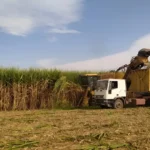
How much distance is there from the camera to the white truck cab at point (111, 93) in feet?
67.8

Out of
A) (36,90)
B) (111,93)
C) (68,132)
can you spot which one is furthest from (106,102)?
(68,132)

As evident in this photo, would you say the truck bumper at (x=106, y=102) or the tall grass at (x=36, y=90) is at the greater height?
the tall grass at (x=36, y=90)

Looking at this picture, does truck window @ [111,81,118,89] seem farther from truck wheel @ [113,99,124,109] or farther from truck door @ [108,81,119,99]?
truck wheel @ [113,99,124,109]

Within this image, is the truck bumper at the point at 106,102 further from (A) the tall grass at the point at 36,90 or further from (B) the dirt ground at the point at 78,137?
(B) the dirt ground at the point at 78,137

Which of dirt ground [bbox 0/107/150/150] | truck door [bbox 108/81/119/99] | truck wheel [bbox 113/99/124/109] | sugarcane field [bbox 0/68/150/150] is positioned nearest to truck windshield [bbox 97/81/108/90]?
truck door [bbox 108/81/119/99]

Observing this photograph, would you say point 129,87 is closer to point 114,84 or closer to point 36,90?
point 114,84

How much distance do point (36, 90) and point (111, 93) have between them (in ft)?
18.8

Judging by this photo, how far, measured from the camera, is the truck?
2078cm

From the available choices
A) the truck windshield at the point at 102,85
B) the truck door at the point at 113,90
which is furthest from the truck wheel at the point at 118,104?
the truck windshield at the point at 102,85

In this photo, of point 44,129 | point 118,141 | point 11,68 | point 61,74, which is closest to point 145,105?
point 61,74

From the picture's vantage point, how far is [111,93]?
814 inches

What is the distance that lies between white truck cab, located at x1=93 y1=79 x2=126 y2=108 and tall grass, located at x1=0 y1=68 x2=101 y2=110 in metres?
3.89

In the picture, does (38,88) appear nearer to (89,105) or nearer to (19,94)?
(19,94)

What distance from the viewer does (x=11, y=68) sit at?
79.3 ft
